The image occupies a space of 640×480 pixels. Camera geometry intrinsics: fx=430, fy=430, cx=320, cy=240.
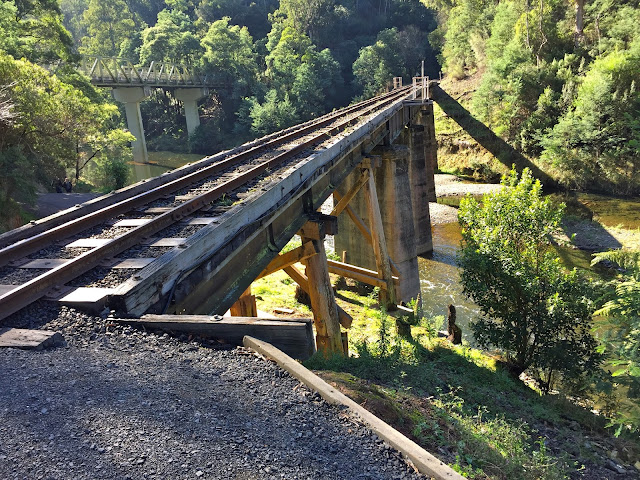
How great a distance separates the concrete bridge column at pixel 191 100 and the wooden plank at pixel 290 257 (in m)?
45.3

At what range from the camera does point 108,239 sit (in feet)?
14.2

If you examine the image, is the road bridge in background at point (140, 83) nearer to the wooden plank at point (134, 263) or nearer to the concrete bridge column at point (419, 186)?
the concrete bridge column at point (419, 186)

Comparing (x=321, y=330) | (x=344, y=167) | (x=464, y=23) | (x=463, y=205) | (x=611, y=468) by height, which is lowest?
(x=611, y=468)

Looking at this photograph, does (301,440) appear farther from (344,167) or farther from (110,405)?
(344,167)

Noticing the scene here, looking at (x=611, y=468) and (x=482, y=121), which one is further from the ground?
(x=482, y=121)

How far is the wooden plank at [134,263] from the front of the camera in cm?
371

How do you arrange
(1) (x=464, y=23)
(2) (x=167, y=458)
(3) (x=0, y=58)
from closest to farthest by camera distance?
(2) (x=167, y=458)
(3) (x=0, y=58)
(1) (x=464, y=23)

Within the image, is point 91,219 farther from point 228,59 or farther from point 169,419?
point 228,59

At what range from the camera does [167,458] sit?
213 cm

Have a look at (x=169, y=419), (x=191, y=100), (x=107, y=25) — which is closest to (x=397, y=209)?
(x=169, y=419)

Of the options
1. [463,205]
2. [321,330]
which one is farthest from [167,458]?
[463,205]

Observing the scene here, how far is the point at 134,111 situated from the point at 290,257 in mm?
40172

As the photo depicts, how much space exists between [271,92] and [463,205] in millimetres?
37525

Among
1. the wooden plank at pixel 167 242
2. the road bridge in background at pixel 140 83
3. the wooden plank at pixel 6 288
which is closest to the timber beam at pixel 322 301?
the wooden plank at pixel 167 242
